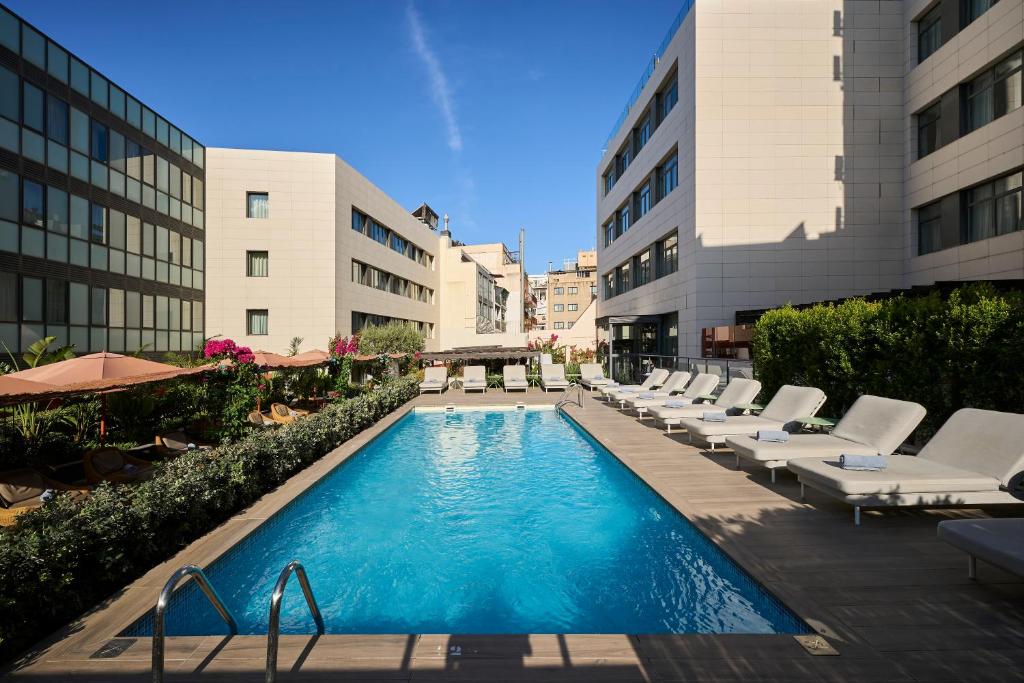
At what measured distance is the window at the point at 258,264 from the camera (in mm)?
26562

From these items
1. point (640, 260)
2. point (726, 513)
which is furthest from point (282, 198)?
point (726, 513)

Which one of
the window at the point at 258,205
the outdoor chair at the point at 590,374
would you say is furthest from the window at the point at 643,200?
the window at the point at 258,205

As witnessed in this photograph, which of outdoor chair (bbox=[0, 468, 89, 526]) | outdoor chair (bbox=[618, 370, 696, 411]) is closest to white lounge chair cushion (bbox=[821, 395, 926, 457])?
outdoor chair (bbox=[618, 370, 696, 411])

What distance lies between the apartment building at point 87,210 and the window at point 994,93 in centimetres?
2993

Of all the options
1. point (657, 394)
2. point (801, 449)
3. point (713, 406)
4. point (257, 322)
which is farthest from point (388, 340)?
point (801, 449)

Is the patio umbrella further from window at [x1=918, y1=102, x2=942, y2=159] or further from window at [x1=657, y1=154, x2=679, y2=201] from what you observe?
window at [x1=918, y1=102, x2=942, y2=159]

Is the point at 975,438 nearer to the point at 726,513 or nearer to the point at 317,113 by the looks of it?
the point at 726,513

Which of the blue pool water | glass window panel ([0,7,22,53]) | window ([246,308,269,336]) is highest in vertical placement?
glass window panel ([0,7,22,53])

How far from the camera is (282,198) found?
1052 inches

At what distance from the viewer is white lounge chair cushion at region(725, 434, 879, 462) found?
6.40 meters

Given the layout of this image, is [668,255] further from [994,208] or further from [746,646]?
[746,646]

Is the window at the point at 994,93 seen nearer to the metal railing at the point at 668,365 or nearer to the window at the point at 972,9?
the window at the point at 972,9

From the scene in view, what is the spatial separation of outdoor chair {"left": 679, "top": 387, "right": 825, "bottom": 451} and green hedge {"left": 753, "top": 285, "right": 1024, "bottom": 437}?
956 mm

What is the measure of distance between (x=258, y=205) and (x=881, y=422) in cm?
2848
